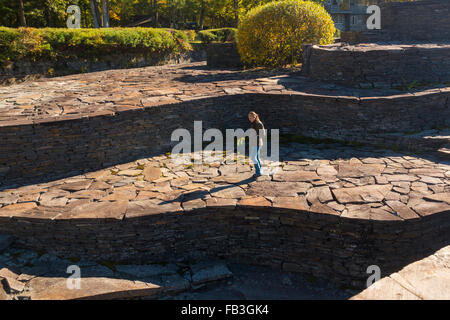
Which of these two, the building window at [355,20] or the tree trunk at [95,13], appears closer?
the tree trunk at [95,13]

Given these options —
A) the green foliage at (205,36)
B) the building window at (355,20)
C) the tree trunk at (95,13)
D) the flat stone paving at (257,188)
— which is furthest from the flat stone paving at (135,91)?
the building window at (355,20)

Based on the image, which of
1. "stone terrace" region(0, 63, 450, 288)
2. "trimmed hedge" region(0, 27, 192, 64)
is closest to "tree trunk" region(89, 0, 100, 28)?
"trimmed hedge" region(0, 27, 192, 64)

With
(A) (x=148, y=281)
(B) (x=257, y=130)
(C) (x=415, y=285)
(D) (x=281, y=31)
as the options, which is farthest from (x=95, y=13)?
(C) (x=415, y=285)

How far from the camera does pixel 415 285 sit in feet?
11.1

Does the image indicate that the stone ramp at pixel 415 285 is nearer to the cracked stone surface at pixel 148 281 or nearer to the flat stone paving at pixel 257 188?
the flat stone paving at pixel 257 188

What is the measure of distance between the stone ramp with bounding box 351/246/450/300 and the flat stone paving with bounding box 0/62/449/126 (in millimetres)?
4059

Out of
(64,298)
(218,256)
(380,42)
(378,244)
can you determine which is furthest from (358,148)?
(380,42)

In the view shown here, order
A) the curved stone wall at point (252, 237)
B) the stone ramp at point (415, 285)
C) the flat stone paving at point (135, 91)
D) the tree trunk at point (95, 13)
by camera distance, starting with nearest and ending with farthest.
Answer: the stone ramp at point (415, 285) < the curved stone wall at point (252, 237) < the flat stone paving at point (135, 91) < the tree trunk at point (95, 13)

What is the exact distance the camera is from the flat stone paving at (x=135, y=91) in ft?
21.7

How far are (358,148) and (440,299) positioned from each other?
3.89 meters

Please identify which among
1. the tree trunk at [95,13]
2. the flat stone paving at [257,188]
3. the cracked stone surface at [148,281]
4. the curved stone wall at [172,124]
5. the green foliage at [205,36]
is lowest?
the cracked stone surface at [148,281]

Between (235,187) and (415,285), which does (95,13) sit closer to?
(235,187)

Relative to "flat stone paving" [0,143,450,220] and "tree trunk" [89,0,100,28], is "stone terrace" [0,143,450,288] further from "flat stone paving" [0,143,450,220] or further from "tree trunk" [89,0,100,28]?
"tree trunk" [89,0,100,28]

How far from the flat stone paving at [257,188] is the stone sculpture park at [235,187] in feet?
0.10
